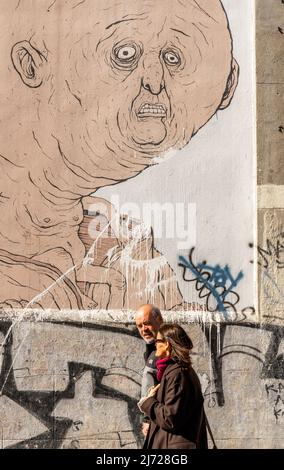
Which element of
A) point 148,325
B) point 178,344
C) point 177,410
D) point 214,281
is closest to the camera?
point 177,410

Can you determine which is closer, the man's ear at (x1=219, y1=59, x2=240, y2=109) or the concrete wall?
the concrete wall

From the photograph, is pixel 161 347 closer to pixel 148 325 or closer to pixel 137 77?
pixel 148 325

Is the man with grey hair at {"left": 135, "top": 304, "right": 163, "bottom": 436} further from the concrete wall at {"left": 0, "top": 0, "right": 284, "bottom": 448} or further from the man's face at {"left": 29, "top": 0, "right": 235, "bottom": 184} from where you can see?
the man's face at {"left": 29, "top": 0, "right": 235, "bottom": 184}

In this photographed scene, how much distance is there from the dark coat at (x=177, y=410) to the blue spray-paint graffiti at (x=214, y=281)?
2702 mm

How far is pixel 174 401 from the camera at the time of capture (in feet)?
18.8

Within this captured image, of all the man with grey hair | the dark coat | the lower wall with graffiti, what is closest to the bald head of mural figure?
the lower wall with graffiti

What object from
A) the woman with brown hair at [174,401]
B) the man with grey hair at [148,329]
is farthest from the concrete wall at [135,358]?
the woman with brown hair at [174,401]

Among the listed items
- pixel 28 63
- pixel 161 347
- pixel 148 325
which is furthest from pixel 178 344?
pixel 28 63

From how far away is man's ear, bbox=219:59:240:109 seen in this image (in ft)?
28.8

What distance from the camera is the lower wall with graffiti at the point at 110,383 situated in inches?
328

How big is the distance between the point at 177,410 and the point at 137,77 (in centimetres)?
411

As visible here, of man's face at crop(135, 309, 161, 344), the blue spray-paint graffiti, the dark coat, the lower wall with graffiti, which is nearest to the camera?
the dark coat

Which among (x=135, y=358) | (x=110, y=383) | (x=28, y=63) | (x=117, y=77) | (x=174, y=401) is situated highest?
(x=28, y=63)

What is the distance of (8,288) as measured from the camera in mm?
8570
